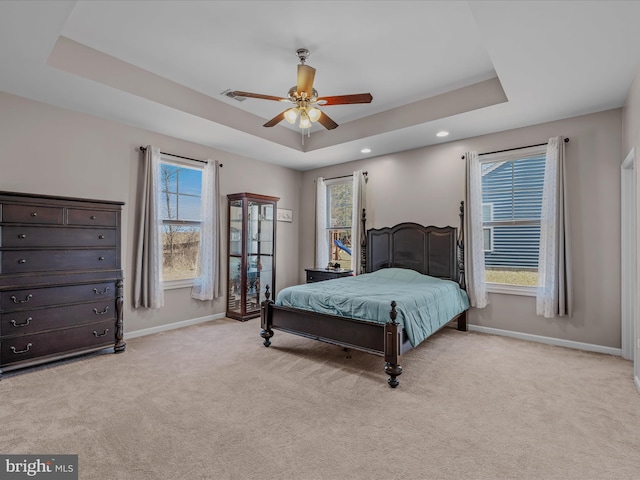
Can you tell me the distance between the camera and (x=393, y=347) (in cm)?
288

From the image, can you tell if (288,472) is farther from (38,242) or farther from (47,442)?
(38,242)

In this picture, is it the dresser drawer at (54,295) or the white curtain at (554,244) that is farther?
the white curtain at (554,244)

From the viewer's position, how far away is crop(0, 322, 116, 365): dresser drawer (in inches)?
117

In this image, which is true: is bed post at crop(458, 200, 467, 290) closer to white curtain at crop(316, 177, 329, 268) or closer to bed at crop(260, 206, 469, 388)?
bed at crop(260, 206, 469, 388)

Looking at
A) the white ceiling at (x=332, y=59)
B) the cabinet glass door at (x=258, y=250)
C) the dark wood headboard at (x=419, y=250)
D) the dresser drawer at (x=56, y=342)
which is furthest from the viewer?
the cabinet glass door at (x=258, y=250)

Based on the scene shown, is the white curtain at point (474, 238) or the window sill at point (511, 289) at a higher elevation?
the white curtain at point (474, 238)

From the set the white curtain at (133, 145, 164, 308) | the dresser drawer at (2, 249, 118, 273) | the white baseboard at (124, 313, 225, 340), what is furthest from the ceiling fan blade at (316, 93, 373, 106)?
the white baseboard at (124, 313, 225, 340)

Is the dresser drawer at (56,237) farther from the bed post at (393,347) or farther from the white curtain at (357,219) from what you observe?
the white curtain at (357,219)

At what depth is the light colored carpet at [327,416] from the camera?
6.10ft

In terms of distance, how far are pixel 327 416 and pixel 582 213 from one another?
3.75 meters

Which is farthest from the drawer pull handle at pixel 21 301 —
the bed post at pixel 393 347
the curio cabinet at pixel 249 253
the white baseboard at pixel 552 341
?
the white baseboard at pixel 552 341

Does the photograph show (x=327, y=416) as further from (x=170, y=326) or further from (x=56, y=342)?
(x=170, y=326)

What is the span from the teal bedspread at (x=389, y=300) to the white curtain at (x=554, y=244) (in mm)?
936

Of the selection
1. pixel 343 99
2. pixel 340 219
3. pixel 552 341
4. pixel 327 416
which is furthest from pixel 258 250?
pixel 552 341
